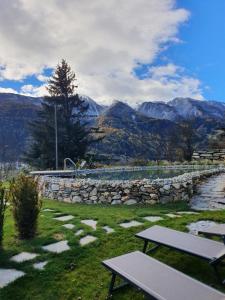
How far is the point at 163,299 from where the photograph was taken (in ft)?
6.98

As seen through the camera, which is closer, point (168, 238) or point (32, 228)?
point (168, 238)

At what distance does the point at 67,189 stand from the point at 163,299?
6.96m

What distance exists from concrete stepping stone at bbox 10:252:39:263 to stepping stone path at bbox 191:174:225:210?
3.82 metres

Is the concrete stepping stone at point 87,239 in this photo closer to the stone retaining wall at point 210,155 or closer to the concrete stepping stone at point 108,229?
the concrete stepping stone at point 108,229

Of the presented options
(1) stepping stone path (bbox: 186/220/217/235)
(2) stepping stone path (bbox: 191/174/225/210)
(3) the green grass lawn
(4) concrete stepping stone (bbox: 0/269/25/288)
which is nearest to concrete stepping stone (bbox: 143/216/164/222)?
(3) the green grass lawn

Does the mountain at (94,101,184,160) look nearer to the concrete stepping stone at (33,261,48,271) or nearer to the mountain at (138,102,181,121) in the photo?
the concrete stepping stone at (33,261,48,271)

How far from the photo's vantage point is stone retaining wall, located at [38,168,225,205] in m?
7.61

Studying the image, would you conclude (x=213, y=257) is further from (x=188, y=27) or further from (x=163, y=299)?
(x=188, y=27)

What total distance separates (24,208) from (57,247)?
0.88 m

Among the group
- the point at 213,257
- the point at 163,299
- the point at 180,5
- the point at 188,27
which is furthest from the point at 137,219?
the point at 188,27

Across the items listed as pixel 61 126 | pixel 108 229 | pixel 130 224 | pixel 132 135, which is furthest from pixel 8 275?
pixel 132 135

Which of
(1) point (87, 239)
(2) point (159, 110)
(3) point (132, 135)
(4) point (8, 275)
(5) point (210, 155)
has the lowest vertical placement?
(4) point (8, 275)

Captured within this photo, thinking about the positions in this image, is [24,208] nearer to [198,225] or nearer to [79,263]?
[79,263]

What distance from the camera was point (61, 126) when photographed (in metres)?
22.1
